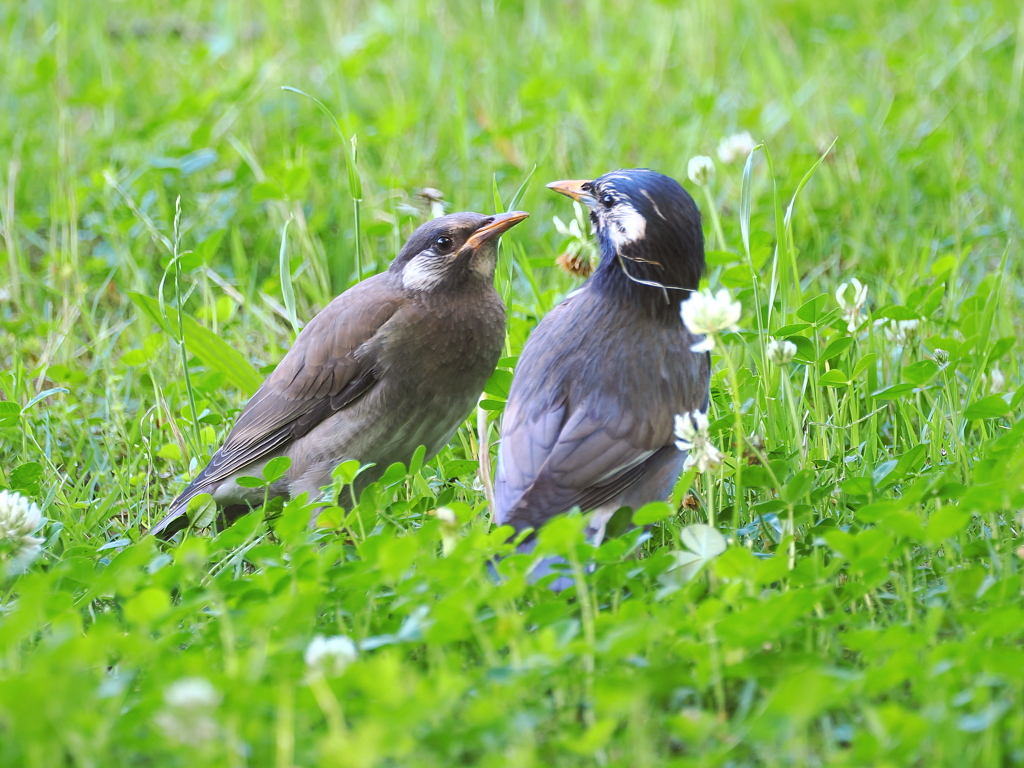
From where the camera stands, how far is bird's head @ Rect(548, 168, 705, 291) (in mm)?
3176

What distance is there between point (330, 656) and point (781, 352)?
175 centimetres

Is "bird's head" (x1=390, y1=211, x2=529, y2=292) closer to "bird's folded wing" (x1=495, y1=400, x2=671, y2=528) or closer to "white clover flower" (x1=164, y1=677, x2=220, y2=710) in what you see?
"bird's folded wing" (x1=495, y1=400, x2=671, y2=528)

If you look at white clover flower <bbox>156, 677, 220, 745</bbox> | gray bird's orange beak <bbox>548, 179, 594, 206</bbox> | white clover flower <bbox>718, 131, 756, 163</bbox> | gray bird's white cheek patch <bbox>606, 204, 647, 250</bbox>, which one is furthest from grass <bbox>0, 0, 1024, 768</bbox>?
gray bird's white cheek patch <bbox>606, 204, 647, 250</bbox>

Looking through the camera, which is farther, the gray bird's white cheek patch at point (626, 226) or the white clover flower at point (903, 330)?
the white clover flower at point (903, 330)

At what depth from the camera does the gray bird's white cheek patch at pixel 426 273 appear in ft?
11.9

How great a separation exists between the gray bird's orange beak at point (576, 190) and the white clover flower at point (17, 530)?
1.80 m

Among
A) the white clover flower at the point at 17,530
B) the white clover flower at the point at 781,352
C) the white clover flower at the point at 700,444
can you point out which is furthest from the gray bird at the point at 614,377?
the white clover flower at the point at 17,530

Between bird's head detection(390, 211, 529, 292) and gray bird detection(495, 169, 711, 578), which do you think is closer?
gray bird detection(495, 169, 711, 578)

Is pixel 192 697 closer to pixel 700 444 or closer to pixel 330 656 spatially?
pixel 330 656

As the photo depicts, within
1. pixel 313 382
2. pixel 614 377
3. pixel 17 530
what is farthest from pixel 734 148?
pixel 17 530

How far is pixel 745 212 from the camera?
343cm

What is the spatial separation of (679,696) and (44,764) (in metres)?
1.19

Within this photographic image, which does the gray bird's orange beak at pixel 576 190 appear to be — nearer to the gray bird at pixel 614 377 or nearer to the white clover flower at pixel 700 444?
the gray bird at pixel 614 377

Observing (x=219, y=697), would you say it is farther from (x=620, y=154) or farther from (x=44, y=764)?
(x=620, y=154)
